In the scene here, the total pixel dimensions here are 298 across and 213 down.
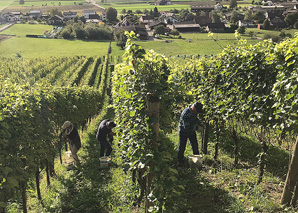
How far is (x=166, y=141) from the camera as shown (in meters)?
4.14

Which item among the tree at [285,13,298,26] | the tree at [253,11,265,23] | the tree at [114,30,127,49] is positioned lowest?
the tree at [114,30,127,49]

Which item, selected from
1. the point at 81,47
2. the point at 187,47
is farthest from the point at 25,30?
the point at 187,47

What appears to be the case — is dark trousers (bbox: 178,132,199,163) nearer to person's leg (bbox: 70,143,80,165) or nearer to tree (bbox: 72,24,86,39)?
person's leg (bbox: 70,143,80,165)

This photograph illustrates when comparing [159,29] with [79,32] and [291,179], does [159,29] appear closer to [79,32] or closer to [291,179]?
[79,32]

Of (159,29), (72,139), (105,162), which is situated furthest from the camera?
(159,29)

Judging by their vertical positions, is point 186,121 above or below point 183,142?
above

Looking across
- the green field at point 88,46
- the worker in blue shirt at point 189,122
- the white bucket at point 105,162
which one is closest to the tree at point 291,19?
the green field at point 88,46

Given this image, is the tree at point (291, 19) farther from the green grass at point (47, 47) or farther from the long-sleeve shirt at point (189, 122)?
the long-sleeve shirt at point (189, 122)

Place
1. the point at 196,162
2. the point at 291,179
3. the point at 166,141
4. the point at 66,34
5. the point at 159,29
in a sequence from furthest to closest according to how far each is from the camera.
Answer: the point at 159,29
the point at 66,34
the point at 196,162
the point at 291,179
the point at 166,141

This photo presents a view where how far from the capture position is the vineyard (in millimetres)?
3986

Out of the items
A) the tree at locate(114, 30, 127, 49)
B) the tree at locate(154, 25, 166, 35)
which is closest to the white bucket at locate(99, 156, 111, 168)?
the tree at locate(114, 30, 127, 49)

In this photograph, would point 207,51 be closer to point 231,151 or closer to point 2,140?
point 231,151

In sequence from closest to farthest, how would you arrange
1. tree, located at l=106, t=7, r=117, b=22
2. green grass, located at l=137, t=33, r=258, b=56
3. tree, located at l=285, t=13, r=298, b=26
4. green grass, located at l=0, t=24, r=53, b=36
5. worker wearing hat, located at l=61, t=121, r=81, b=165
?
worker wearing hat, located at l=61, t=121, r=81, b=165 → green grass, located at l=137, t=33, r=258, b=56 → green grass, located at l=0, t=24, r=53, b=36 → tree, located at l=285, t=13, r=298, b=26 → tree, located at l=106, t=7, r=117, b=22

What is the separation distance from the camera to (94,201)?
5734 mm
